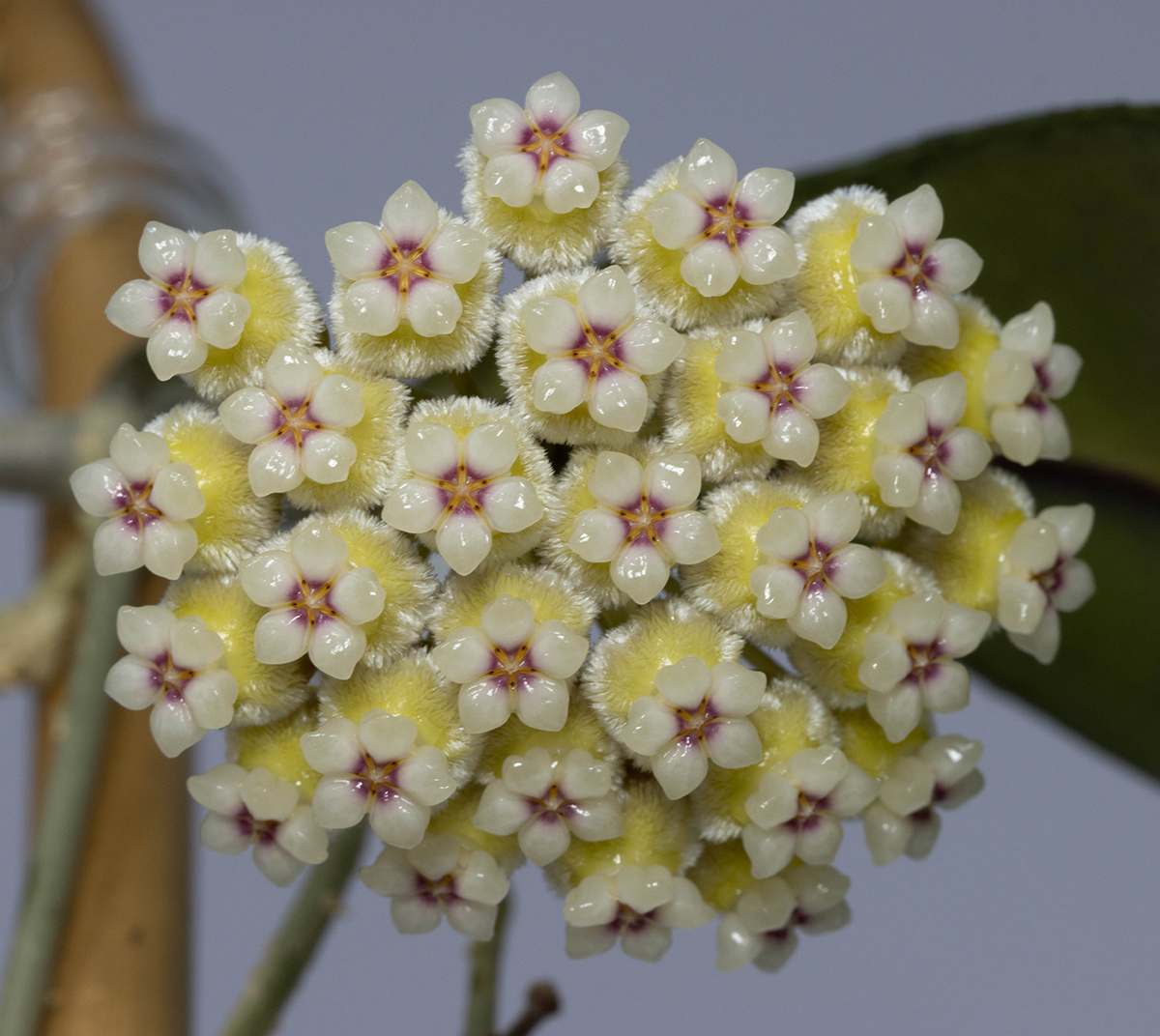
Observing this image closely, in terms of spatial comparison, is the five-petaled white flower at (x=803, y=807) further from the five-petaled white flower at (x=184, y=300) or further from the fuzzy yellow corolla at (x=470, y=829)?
the five-petaled white flower at (x=184, y=300)

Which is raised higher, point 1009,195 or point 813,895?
point 1009,195

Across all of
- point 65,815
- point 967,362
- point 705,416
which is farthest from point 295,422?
point 65,815

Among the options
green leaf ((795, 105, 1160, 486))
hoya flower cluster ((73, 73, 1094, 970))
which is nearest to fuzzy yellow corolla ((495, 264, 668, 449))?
hoya flower cluster ((73, 73, 1094, 970))

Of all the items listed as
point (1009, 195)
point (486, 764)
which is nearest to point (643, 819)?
point (486, 764)

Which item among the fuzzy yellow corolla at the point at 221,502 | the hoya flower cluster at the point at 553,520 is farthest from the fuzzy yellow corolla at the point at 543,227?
the fuzzy yellow corolla at the point at 221,502

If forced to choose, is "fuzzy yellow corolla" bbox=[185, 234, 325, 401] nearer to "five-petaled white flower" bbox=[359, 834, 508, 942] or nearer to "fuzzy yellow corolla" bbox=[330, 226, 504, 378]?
"fuzzy yellow corolla" bbox=[330, 226, 504, 378]

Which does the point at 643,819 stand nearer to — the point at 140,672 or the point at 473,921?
the point at 473,921

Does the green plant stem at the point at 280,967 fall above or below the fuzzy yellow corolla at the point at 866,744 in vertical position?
below
